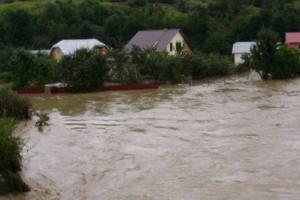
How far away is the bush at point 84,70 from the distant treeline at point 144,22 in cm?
2350

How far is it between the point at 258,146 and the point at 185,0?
68.9 m

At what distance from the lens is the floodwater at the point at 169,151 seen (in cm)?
1164

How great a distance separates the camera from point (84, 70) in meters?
34.8

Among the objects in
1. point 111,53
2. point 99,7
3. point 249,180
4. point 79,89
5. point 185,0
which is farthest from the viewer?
point 185,0

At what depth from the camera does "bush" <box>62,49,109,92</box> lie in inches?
1364

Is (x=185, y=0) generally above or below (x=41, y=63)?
above

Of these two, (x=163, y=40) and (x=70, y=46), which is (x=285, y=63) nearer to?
(x=163, y=40)

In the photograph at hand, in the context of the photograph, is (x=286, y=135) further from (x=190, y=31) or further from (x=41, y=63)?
(x=190, y=31)

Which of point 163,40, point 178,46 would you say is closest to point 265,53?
point 178,46

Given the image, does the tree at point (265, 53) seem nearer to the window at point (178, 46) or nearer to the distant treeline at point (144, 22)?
the window at point (178, 46)

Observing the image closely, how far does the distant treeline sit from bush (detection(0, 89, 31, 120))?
36643mm

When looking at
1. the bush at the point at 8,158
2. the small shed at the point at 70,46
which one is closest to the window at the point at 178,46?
the small shed at the point at 70,46

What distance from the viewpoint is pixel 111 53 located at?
40156 millimetres

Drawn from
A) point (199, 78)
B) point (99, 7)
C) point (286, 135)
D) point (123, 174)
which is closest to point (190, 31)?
point (99, 7)
